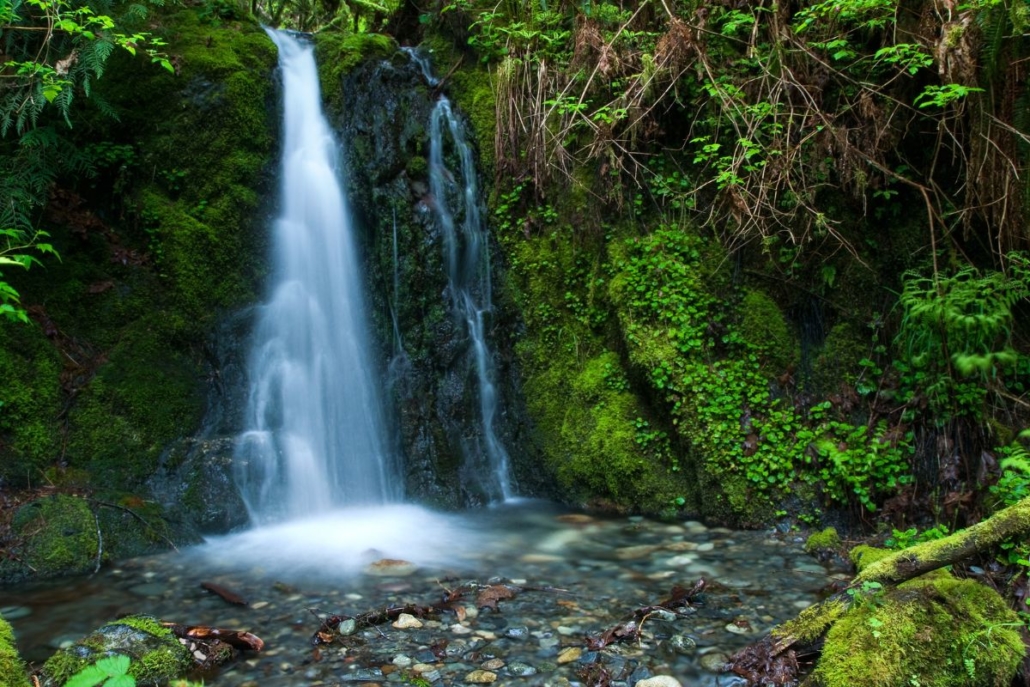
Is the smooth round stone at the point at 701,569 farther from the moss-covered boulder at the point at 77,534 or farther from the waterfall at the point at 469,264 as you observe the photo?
the moss-covered boulder at the point at 77,534

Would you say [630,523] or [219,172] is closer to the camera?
[630,523]

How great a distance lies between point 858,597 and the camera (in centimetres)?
302

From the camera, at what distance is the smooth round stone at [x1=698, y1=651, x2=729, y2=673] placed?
10.2ft

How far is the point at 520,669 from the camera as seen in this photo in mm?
3148

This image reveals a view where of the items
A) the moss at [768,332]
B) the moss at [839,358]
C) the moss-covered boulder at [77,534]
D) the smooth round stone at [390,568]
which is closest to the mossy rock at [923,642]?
the moss at [839,358]

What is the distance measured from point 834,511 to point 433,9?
7.49 metres

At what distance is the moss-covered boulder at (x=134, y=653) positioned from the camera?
2.94m

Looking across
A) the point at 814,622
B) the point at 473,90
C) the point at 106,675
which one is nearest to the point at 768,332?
the point at 814,622

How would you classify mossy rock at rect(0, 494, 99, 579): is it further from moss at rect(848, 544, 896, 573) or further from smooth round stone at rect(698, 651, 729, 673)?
moss at rect(848, 544, 896, 573)

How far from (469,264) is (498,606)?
3873mm

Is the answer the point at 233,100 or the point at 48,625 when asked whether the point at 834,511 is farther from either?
the point at 233,100

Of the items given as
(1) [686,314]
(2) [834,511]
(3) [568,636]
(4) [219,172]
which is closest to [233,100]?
(4) [219,172]

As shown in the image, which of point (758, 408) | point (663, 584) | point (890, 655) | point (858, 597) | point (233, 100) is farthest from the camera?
point (233, 100)

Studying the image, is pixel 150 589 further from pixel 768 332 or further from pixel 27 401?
pixel 768 332
